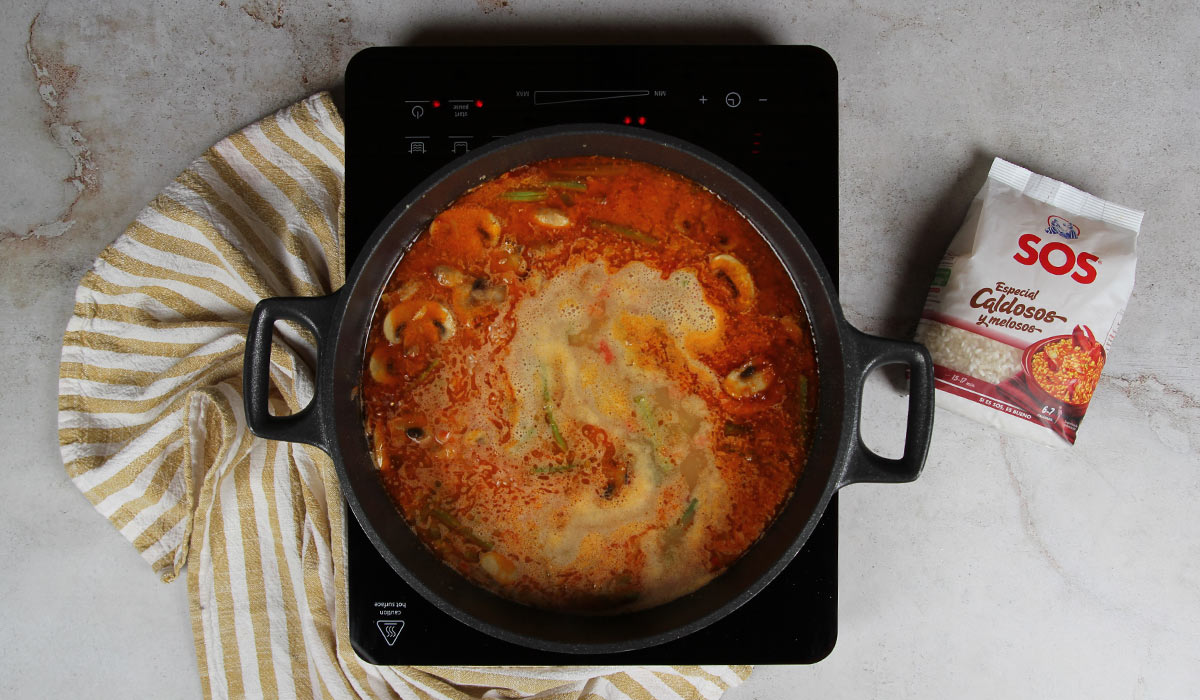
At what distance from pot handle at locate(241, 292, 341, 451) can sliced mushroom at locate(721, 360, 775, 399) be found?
54 cm

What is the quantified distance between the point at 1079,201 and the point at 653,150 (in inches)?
29.0

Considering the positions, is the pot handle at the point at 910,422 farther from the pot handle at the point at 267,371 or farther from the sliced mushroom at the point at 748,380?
the pot handle at the point at 267,371

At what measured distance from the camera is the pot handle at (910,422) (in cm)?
100

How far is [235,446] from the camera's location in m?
1.31

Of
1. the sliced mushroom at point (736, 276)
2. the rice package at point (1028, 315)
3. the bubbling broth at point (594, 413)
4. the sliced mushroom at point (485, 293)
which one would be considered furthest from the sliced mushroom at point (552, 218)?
the rice package at point (1028, 315)

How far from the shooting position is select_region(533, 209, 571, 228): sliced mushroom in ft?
3.67

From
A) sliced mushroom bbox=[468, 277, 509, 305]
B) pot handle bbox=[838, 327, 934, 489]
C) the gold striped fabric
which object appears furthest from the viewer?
the gold striped fabric

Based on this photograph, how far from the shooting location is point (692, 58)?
1222 mm

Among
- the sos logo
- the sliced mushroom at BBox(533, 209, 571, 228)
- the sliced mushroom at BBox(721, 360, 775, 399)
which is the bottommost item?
the sos logo

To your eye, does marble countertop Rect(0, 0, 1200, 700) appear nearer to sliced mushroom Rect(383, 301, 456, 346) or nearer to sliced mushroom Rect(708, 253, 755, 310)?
sliced mushroom Rect(708, 253, 755, 310)

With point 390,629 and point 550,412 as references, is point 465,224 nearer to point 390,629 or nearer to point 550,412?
point 550,412

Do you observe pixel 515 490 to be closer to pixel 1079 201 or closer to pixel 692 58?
pixel 692 58

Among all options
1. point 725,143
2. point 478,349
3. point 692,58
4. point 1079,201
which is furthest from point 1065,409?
point 478,349

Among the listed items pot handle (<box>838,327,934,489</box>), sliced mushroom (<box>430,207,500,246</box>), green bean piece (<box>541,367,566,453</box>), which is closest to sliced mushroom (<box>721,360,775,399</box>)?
pot handle (<box>838,327,934,489</box>)
